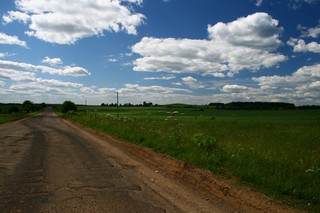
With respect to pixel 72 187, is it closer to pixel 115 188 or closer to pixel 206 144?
pixel 115 188

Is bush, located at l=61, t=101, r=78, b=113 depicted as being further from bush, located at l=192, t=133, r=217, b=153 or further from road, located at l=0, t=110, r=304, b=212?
road, located at l=0, t=110, r=304, b=212

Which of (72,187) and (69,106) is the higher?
(69,106)

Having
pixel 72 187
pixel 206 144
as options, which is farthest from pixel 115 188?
pixel 206 144

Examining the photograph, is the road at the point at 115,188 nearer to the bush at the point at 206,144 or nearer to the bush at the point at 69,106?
the bush at the point at 206,144

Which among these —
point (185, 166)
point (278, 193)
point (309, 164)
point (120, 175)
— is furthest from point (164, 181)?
point (309, 164)

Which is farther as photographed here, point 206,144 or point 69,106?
point 69,106

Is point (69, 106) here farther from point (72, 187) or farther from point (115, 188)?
point (115, 188)

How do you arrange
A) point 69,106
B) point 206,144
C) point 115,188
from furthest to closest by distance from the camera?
point 69,106
point 206,144
point 115,188

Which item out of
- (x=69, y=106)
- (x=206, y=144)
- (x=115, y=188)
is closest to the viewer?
(x=115, y=188)

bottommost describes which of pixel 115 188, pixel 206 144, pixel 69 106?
pixel 115 188

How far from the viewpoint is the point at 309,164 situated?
33.2ft

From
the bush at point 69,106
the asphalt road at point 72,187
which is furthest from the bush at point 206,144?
the bush at point 69,106

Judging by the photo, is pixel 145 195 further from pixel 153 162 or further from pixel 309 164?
pixel 309 164

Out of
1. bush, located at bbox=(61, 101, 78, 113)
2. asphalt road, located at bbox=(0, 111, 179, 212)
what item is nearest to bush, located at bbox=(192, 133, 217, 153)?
asphalt road, located at bbox=(0, 111, 179, 212)
